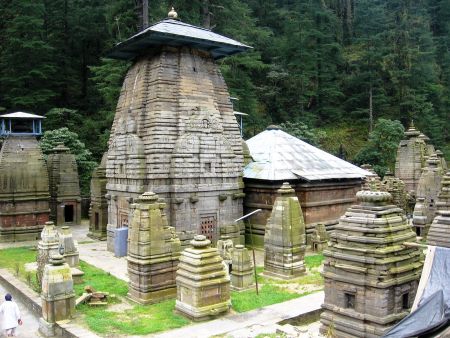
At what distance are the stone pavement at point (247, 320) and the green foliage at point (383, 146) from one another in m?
30.5

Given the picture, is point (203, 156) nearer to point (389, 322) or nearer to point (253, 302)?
point (253, 302)

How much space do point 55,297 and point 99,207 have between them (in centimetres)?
1333

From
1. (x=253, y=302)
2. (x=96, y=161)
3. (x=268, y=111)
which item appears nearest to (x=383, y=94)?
(x=268, y=111)

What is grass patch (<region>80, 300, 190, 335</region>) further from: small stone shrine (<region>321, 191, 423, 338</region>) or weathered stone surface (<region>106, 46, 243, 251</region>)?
weathered stone surface (<region>106, 46, 243, 251</region>)

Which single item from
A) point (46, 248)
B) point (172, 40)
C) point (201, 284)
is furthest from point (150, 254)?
point (172, 40)

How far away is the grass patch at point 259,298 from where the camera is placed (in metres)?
13.1

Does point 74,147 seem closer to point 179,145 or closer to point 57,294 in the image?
point 179,145

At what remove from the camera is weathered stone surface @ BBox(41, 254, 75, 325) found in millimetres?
11930

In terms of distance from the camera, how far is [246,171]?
2236 cm

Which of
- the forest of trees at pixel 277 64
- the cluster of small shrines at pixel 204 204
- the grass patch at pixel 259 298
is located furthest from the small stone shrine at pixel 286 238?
the forest of trees at pixel 277 64

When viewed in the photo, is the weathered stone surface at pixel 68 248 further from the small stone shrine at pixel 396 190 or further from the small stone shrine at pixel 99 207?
the small stone shrine at pixel 396 190

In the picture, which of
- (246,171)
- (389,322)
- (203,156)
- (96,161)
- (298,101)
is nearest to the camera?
(389,322)

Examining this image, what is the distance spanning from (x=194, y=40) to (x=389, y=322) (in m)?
14.9

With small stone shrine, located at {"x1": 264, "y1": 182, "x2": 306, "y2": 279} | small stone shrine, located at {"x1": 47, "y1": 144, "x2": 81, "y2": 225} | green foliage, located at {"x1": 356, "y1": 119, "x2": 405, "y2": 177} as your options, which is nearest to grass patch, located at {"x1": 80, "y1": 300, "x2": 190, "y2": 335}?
small stone shrine, located at {"x1": 264, "y1": 182, "x2": 306, "y2": 279}
